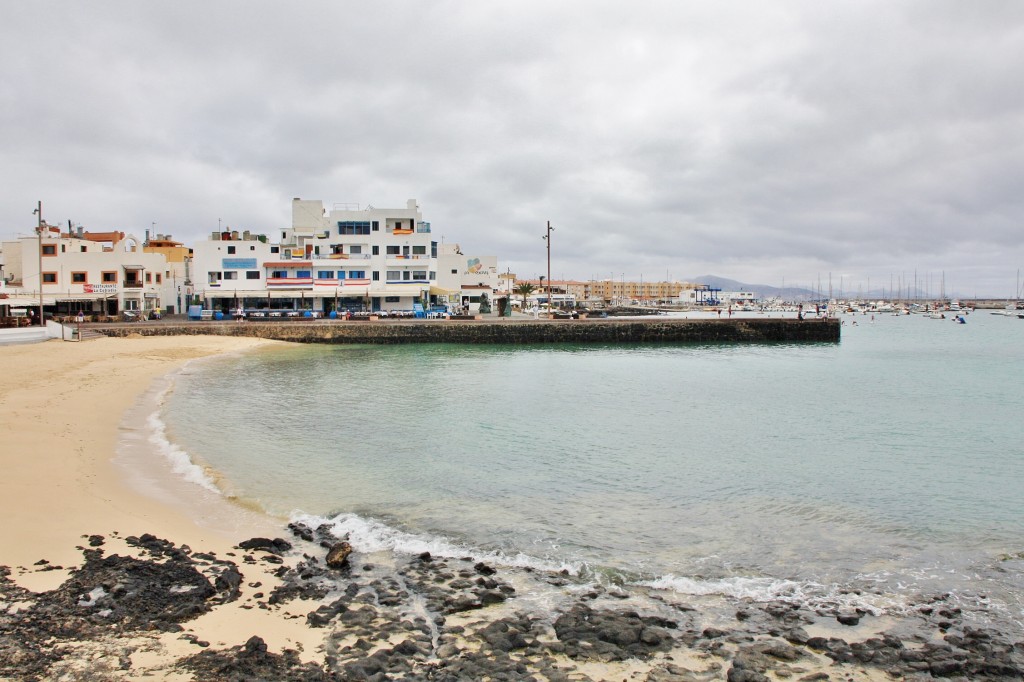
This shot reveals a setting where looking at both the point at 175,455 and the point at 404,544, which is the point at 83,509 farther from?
the point at 175,455

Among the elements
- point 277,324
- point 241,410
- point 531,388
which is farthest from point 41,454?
point 277,324

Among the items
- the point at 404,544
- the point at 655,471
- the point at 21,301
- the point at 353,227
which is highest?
the point at 353,227

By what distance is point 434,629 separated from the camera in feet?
23.4

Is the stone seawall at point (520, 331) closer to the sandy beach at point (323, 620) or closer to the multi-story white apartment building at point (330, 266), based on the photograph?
the multi-story white apartment building at point (330, 266)

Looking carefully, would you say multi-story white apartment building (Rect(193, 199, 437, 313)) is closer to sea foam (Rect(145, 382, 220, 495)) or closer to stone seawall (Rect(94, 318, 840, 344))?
stone seawall (Rect(94, 318, 840, 344))

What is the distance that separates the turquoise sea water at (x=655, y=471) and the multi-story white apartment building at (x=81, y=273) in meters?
35.9

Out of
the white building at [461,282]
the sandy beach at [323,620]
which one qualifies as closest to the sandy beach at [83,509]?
the sandy beach at [323,620]

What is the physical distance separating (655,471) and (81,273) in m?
62.7

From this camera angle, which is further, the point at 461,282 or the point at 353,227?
the point at 461,282

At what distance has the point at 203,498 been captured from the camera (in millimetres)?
11812

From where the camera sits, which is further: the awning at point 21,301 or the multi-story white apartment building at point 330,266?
the multi-story white apartment building at point 330,266

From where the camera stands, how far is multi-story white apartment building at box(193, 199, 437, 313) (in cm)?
6375

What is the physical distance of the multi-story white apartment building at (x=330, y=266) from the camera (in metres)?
63.8

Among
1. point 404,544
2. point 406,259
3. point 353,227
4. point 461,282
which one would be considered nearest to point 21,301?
point 353,227
